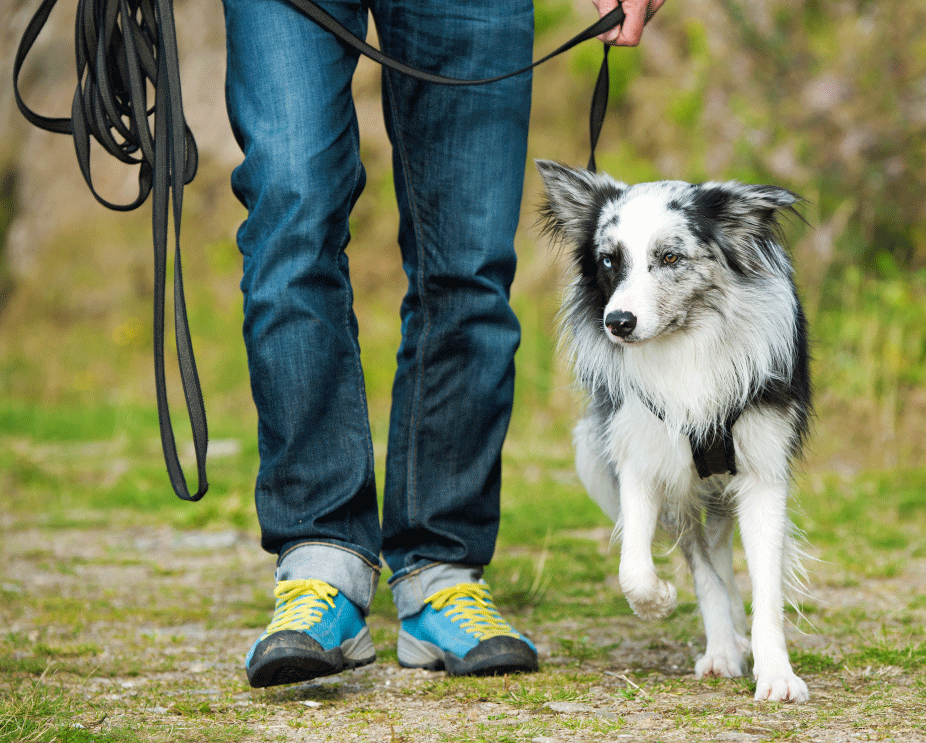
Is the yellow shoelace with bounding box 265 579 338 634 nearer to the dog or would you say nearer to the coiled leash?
the coiled leash

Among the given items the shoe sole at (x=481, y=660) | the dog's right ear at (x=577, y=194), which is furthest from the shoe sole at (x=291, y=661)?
the dog's right ear at (x=577, y=194)

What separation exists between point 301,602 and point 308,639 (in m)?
→ 0.13

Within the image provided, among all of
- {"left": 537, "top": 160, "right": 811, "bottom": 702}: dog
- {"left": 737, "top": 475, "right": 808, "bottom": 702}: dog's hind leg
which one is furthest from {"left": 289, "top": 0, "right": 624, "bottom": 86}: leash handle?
{"left": 737, "top": 475, "right": 808, "bottom": 702}: dog's hind leg

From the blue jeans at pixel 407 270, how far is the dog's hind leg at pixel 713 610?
1.78 ft

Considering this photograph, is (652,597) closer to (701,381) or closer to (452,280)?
(701,381)

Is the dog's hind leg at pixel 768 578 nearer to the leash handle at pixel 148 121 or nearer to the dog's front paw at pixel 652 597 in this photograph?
the dog's front paw at pixel 652 597

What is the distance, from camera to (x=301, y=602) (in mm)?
2170

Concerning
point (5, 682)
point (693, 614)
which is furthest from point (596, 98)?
point (5, 682)

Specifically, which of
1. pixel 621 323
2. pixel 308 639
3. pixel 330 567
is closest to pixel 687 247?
pixel 621 323

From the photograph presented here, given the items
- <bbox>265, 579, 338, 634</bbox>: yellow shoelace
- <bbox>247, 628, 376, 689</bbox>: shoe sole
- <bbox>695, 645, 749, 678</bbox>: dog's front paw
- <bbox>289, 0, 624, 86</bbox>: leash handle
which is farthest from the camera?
<bbox>695, 645, 749, 678</bbox>: dog's front paw

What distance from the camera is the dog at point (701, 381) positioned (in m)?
2.30

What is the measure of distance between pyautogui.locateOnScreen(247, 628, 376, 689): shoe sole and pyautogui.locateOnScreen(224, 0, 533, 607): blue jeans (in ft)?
0.65

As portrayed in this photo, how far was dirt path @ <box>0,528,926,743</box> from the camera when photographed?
186 cm

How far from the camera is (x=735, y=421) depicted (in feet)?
7.63
